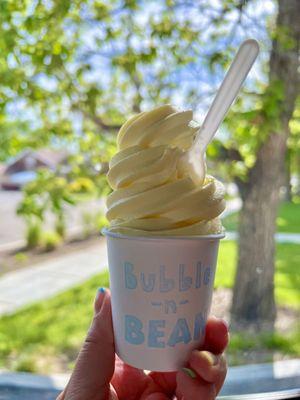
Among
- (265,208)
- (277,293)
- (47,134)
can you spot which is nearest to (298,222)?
(277,293)

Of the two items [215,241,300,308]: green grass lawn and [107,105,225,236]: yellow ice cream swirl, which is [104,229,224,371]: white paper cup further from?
[215,241,300,308]: green grass lawn

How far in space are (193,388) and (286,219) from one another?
2485 mm

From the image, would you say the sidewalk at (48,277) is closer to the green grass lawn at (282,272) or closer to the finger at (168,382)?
the green grass lawn at (282,272)

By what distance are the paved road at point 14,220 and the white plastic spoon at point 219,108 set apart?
120cm

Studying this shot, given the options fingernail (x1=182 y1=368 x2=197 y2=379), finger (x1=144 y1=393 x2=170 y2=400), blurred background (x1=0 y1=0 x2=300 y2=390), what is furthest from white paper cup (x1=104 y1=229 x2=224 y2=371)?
blurred background (x1=0 y1=0 x2=300 y2=390)

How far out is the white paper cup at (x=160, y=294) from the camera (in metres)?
0.58

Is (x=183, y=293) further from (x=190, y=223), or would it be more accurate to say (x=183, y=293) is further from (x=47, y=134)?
(x=47, y=134)

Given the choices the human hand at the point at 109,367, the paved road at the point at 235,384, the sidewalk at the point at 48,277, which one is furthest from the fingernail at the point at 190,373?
the sidewalk at the point at 48,277

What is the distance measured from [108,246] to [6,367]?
4.28 ft

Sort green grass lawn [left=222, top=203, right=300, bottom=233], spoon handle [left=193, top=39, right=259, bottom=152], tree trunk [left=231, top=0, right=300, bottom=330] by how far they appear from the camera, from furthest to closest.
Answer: green grass lawn [left=222, top=203, right=300, bottom=233], tree trunk [left=231, top=0, right=300, bottom=330], spoon handle [left=193, top=39, right=259, bottom=152]

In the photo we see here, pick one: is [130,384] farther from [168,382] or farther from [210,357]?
[210,357]

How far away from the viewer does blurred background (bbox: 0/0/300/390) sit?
157 cm

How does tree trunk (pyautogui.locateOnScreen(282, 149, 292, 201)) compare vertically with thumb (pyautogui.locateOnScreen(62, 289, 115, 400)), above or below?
below

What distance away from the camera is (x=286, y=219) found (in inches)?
117
